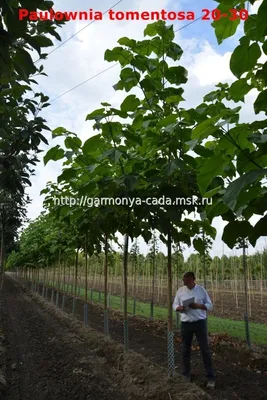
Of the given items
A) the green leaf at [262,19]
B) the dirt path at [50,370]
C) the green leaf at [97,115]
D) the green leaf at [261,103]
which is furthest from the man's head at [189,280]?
the green leaf at [262,19]

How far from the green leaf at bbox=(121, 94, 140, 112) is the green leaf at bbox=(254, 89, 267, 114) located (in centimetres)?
151

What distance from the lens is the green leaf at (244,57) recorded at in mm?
1311

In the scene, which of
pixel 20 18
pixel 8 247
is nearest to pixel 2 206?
pixel 8 247

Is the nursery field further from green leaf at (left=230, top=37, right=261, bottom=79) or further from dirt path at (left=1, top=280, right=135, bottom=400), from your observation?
green leaf at (left=230, top=37, right=261, bottom=79)

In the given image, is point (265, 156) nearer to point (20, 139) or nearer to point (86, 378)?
point (20, 139)

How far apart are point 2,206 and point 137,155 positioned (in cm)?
404

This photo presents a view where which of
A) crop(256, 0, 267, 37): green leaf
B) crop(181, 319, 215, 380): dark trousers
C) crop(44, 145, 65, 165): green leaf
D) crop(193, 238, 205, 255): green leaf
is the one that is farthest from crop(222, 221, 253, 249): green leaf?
crop(181, 319, 215, 380): dark trousers

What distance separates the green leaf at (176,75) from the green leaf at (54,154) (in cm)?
125

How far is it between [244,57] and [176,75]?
2.30 metres

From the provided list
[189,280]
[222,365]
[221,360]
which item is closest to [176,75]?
[189,280]

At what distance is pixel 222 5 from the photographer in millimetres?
1343

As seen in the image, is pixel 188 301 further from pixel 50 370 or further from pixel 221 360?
pixel 50 370

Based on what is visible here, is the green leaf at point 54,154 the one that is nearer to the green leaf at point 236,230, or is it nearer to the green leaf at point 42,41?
the green leaf at point 42,41

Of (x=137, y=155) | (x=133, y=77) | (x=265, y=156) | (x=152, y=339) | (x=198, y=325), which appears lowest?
(x=152, y=339)
